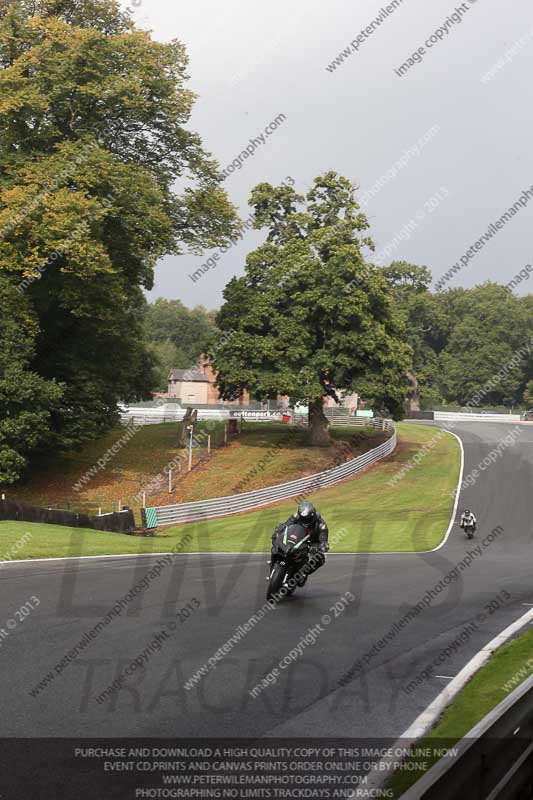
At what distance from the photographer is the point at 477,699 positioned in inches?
297

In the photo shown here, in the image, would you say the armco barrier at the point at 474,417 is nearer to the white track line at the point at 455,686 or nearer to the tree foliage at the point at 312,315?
the tree foliage at the point at 312,315

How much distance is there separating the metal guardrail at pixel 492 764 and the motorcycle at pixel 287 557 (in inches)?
257

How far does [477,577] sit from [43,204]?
25641 millimetres

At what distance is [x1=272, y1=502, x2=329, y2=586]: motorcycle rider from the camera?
1264 cm

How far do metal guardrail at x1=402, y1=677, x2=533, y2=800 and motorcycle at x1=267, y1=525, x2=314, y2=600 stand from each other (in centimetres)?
652

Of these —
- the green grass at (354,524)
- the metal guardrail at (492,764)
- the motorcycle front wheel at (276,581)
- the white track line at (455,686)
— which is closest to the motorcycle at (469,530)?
the green grass at (354,524)

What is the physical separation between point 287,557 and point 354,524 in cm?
1993

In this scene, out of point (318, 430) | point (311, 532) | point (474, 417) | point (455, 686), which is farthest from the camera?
point (474, 417)

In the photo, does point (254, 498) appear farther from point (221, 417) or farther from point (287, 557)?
point (221, 417)

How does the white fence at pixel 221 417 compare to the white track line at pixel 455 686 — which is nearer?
the white track line at pixel 455 686

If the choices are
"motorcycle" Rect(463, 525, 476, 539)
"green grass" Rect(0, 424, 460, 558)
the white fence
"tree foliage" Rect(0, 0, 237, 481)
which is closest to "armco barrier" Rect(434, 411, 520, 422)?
the white fence

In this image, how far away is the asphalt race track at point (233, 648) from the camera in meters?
6.76

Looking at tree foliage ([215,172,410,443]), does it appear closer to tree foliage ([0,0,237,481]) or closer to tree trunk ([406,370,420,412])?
tree foliage ([0,0,237,481])

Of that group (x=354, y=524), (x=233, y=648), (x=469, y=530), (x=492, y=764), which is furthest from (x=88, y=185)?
(x=492, y=764)
